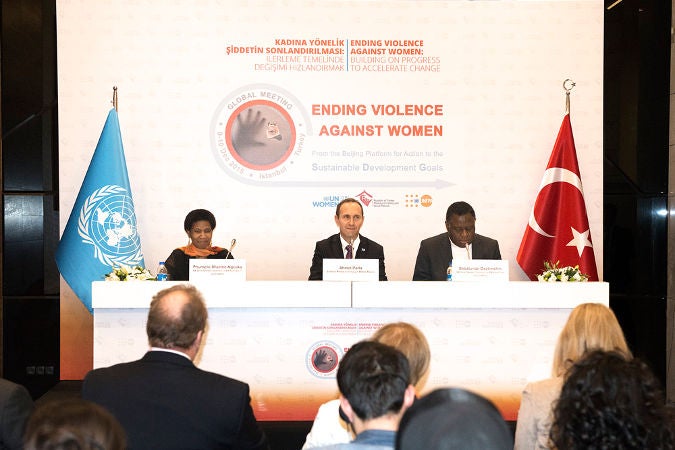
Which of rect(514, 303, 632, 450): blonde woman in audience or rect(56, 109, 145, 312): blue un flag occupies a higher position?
rect(56, 109, 145, 312): blue un flag

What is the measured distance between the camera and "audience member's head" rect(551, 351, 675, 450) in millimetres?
1376

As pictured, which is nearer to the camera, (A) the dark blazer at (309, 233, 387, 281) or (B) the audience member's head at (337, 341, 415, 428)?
(B) the audience member's head at (337, 341, 415, 428)

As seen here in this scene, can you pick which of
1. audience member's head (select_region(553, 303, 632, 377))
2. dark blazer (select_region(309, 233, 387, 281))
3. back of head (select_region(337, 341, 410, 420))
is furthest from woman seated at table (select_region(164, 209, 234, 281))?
back of head (select_region(337, 341, 410, 420))

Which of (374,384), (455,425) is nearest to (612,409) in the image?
(374,384)

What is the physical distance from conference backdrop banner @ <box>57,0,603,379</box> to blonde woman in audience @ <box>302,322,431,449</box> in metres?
3.84

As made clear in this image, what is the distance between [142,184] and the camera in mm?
6117

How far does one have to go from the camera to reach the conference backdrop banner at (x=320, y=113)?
6.10m

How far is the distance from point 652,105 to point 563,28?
1.04m

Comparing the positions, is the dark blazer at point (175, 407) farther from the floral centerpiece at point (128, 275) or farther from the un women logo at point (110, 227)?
the un women logo at point (110, 227)

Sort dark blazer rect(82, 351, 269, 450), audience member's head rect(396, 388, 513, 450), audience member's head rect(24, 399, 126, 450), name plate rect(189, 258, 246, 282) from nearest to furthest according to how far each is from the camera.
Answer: audience member's head rect(396, 388, 513, 450)
audience member's head rect(24, 399, 126, 450)
dark blazer rect(82, 351, 269, 450)
name plate rect(189, 258, 246, 282)

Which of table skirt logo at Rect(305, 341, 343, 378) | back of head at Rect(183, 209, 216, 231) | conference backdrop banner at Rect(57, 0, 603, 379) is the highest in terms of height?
conference backdrop banner at Rect(57, 0, 603, 379)

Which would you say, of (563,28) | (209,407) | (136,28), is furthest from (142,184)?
(209,407)

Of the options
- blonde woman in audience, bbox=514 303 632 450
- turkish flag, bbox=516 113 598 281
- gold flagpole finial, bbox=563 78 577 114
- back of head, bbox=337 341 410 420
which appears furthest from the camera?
gold flagpole finial, bbox=563 78 577 114

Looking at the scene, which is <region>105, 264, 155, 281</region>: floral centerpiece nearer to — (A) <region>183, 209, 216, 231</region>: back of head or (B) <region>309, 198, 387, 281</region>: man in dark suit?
(A) <region>183, 209, 216, 231</region>: back of head
